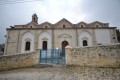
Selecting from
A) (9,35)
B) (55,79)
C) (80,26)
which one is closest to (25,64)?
(55,79)

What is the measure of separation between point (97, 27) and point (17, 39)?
654 inches

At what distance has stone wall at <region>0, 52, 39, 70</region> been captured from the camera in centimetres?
1249

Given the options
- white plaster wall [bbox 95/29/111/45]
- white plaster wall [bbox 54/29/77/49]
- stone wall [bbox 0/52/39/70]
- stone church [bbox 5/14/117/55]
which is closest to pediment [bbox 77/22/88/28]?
stone church [bbox 5/14/117/55]

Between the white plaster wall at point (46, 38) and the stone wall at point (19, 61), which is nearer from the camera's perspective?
the stone wall at point (19, 61)

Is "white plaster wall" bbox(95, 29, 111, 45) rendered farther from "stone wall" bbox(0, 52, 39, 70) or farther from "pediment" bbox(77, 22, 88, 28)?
"stone wall" bbox(0, 52, 39, 70)

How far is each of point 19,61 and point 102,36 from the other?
1721 cm

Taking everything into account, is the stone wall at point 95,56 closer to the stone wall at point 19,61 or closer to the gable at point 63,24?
the stone wall at point 19,61

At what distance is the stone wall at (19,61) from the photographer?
1249 cm

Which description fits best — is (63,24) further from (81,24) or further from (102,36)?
(102,36)

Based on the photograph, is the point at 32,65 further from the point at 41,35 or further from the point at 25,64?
the point at 41,35

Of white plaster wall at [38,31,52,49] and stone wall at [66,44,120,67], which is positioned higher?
white plaster wall at [38,31,52,49]

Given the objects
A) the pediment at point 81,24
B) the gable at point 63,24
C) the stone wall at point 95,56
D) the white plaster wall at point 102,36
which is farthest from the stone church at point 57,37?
the stone wall at point 95,56

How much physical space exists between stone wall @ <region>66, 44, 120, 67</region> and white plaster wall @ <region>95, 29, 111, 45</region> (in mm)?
13752

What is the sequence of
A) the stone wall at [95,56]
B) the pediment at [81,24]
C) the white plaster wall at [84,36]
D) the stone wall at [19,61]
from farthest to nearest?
the pediment at [81,24] → the white plaster wall at [84,36] → the stone wall at [19,61] → the stone wall at [95,56]
